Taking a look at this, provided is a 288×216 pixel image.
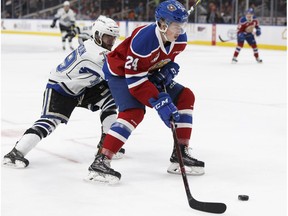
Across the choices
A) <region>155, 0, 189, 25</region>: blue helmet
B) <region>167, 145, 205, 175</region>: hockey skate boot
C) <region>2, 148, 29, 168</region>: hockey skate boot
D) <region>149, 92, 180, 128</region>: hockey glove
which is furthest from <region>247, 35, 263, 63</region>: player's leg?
<region>149, 92, 180, 128</region>: hockey glove

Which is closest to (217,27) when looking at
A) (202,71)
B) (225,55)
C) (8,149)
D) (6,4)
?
(225,55)

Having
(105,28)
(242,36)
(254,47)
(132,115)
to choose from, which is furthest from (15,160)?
(242,36)

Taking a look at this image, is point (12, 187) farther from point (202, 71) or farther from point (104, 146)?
point (202, 71)

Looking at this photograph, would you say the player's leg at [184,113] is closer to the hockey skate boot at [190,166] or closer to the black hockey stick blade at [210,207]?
the hockey skate boot at [190,166]

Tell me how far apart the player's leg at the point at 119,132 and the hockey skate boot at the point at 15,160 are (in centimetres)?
48

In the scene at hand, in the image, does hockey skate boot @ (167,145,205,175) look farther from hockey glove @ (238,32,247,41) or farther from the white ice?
hockey glove @ (238,32,247,41)

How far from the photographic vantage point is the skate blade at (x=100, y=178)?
10.5ft

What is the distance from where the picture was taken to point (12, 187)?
317 centimetres

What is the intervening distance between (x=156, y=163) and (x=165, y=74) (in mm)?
665

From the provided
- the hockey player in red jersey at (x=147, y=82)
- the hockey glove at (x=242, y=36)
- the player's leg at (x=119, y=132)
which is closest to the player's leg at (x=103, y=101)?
the hockey player in red jersey at (x=147, y=82)

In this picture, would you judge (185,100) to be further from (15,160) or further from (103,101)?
(15,160)

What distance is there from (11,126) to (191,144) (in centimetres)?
149

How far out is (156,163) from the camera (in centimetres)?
380

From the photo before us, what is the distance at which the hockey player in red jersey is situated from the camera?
312 centimetres
